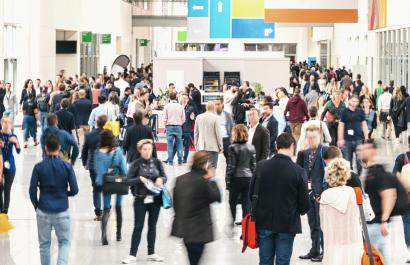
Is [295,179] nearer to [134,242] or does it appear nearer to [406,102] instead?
[134,242]

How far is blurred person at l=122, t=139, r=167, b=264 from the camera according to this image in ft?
39.6

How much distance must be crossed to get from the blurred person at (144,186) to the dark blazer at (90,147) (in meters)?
2.44

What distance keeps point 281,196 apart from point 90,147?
5.39 metres

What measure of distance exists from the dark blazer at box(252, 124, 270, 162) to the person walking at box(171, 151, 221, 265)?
5233 mm

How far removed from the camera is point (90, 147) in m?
14.8

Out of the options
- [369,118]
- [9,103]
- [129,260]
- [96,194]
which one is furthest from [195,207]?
[9,103]

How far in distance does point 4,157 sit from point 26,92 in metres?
13.8

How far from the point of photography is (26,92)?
92.6 feet

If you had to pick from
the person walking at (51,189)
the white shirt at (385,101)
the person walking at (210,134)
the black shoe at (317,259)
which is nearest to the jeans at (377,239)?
the black shoe at (317,259)

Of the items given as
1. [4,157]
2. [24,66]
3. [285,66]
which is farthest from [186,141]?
[24,66]

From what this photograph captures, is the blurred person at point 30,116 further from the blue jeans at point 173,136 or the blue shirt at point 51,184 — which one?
the blue shirt at point 51,184

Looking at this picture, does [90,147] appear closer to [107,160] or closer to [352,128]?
[107,160]

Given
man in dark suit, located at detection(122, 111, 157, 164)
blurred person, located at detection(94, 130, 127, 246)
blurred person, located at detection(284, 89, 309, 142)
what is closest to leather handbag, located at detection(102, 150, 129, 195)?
blurred person, located at detection(94, 130, 127, 246)

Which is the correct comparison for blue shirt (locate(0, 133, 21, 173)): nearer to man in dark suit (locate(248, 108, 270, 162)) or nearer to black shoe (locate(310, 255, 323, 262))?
man in dark suit (locate(248, 108, 270, 162))
